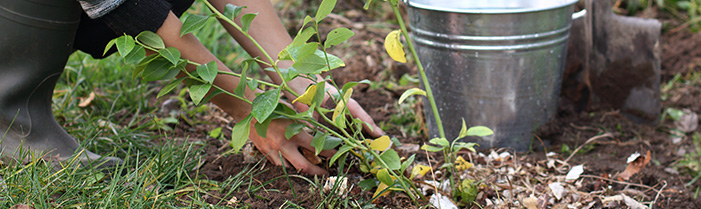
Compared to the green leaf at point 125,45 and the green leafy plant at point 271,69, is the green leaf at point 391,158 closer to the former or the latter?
the green leafy plant at point 271,69

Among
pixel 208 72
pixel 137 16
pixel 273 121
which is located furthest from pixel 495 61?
pixel 137 16

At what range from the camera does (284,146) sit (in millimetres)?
1638

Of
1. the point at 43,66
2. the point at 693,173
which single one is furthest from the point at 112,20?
the point at 693,173

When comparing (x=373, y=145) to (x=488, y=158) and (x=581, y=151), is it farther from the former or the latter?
(x=581, y=151)

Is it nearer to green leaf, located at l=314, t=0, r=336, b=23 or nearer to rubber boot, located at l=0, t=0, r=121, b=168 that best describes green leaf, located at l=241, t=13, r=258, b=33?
green leaf, located at l=314, t=0, r=336, b=23

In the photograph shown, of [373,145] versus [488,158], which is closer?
[373,145]

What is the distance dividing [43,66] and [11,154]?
0.85ft

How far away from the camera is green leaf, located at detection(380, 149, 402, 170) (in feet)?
4.78

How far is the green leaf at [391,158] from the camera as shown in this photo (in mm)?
1456

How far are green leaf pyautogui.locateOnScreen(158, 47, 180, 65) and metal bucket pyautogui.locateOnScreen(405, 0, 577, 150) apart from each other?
0.96 m

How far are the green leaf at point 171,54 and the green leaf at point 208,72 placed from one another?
0.18ft

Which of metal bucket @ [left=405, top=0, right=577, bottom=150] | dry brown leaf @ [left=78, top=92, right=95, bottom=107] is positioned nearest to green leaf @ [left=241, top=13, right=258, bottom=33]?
metal bucket @ [left=405, top=0, right=577, bottom=150]

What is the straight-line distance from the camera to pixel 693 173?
6.80ft

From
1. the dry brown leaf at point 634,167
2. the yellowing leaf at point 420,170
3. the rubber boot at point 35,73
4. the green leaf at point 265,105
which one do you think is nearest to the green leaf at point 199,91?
the green leaf at point 265,105
